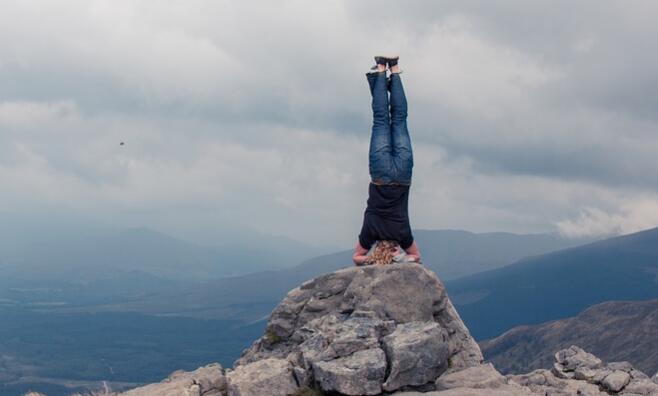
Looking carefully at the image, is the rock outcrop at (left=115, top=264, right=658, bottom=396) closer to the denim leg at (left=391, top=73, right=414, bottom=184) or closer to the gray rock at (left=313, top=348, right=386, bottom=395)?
the gray rock at (left=313, top=348, right=386, bottom=395)

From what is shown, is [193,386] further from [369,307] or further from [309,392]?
[369,307]

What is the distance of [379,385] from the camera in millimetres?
18250

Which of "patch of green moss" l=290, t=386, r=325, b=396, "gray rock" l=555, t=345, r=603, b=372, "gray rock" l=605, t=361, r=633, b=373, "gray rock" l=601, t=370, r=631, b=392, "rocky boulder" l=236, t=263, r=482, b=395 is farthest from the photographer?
"gray rock" l=555, t=345, r=603, b=372

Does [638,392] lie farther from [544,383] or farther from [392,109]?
[392,109]

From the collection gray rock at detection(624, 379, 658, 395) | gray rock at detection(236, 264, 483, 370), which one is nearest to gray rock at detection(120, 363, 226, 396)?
gray rock at detection(236, 264, 483, 370)

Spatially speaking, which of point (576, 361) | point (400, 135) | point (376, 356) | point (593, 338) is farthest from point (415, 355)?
point (593, 338)

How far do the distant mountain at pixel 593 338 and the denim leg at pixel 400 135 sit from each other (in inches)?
4137

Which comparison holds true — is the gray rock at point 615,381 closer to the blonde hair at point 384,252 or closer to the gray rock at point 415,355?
the gray rock at point 415,355

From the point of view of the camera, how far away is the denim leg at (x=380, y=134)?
23.3 m

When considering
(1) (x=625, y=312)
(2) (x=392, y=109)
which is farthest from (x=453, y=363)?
(1) (x=625, y=312)

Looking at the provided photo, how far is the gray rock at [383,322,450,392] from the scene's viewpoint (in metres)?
18.4

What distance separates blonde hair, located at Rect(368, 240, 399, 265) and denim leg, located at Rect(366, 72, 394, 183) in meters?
2.01

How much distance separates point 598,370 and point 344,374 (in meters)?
9.37

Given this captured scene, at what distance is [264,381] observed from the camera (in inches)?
738
